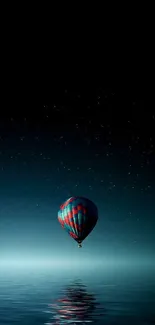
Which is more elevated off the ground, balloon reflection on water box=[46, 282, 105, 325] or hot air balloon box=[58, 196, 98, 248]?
hot air balloon box=[58, 196, 98, 248]

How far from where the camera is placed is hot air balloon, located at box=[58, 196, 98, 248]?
54.6m

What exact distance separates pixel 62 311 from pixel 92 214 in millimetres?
20615

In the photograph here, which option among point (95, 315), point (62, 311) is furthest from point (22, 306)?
point (95, 315)

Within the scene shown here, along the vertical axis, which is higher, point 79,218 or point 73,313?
point 79,218

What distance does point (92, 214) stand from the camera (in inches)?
2195

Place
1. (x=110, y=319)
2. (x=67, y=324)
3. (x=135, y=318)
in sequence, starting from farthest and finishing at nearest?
(x=135, y=318), (x=110, y=319), (x=67, y=324)

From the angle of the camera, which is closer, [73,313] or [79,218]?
[73,313]

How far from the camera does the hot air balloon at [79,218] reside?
54.6 m

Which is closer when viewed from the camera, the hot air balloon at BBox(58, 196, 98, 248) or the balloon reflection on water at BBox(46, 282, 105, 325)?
the balloon reflection on water at BBox(46, 282, 105, 325)

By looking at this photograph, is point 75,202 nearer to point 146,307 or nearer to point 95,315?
point 146,307

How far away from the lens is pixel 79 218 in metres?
54.5

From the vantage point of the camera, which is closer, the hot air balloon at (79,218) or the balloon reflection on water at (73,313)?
the balloon reflection on water at (73,313)

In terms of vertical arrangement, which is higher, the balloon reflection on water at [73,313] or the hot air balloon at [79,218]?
the hot air balloon at [79,218]

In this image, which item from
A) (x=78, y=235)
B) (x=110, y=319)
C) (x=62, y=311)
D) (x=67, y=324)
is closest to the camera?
(x=67, y=324)
